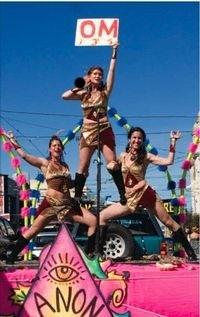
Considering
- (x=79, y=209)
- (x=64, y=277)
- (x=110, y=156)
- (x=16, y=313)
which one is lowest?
(x=16, y=313)

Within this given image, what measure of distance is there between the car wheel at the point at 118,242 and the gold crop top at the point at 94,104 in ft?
5.74

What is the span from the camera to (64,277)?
14.7 feet

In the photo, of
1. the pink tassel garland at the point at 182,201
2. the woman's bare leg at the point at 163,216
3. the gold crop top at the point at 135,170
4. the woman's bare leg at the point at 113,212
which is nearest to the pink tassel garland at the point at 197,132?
the pink tassel garland at the point at 182,201

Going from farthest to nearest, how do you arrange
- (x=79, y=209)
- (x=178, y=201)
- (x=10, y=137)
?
(x=178, y=201), (x=10, y=137), (x=79, y=209)

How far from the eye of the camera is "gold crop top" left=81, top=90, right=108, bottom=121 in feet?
18.5

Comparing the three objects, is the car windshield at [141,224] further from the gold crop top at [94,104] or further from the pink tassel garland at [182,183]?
the gold crop top at [94,104]

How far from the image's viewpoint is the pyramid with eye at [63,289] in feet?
14.5

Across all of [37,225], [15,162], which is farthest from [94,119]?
[15,162]

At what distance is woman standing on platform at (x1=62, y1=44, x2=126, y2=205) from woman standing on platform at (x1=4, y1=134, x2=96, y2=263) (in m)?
0.13

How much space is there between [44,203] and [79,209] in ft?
1.16

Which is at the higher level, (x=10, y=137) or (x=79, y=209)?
(x=10, y=137)

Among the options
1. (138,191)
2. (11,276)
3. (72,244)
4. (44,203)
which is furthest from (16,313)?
(138,191)

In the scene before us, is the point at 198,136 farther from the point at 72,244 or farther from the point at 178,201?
the point at 72,244

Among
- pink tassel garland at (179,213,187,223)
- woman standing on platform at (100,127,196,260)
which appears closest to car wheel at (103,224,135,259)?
pink tassel garland at (179,213,187,223)
